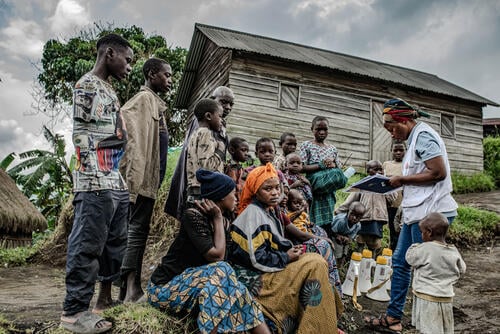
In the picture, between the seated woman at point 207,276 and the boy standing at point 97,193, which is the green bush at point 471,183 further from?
the boy standing at point 97,193

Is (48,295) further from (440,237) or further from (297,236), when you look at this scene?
(440,237)

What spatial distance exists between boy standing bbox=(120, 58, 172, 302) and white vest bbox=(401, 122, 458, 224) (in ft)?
7.04

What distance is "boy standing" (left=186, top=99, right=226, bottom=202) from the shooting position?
3064mm

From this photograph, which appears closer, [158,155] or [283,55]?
[158,155]

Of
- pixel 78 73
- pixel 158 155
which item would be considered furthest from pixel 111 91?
pixel 78 73

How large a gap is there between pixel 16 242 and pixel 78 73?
29.8ft

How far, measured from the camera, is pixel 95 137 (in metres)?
2.45

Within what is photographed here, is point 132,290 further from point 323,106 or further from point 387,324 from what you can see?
point 323,106

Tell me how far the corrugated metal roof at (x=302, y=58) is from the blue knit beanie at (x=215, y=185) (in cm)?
892

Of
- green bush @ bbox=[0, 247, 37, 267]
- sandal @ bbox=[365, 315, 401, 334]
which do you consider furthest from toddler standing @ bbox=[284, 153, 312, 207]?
green bush @ bbox=[0, 247, 37, 267]

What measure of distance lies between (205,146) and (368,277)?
2668 millimetres

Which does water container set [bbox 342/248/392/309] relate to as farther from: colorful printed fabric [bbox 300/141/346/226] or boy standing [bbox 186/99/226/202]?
boy standing [bbox 186/99/226/202]

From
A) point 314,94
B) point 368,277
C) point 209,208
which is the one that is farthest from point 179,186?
point 314,94

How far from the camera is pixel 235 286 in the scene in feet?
8.04
